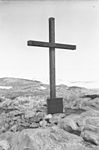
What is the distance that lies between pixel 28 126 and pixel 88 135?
377mm

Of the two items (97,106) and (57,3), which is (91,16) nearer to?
(57,3)

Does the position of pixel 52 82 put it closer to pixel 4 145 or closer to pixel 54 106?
pixel 54 106

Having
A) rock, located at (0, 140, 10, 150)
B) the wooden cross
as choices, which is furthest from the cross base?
rock, located at (0, 140, 10, 150)

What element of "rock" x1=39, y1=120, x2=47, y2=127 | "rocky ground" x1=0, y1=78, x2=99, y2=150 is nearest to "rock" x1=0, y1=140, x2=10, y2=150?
"rocky ground" x1=0, y1=78, x2=99, y2=150

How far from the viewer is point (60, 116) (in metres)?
1.22

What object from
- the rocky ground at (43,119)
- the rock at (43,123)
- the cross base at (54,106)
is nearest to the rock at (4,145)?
the rocky ground at (43,119)

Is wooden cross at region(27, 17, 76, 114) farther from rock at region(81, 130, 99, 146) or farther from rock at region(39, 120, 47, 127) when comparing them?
rock at region(81, 130, 99, 146)

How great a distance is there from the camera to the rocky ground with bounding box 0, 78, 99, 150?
0.98 m

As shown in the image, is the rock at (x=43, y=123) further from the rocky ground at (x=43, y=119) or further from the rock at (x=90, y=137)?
the rock at (x=90, y=137)

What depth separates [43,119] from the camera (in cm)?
120

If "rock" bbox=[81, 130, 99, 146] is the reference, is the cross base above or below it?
above

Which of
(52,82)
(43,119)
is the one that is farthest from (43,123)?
(52,82)

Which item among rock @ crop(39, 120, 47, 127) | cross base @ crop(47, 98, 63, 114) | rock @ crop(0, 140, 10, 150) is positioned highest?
cross base @ crop(47, 98, 63, 114)

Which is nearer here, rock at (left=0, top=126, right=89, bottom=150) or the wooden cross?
rock at (left=0, top=126, right=89, bottom=150)
